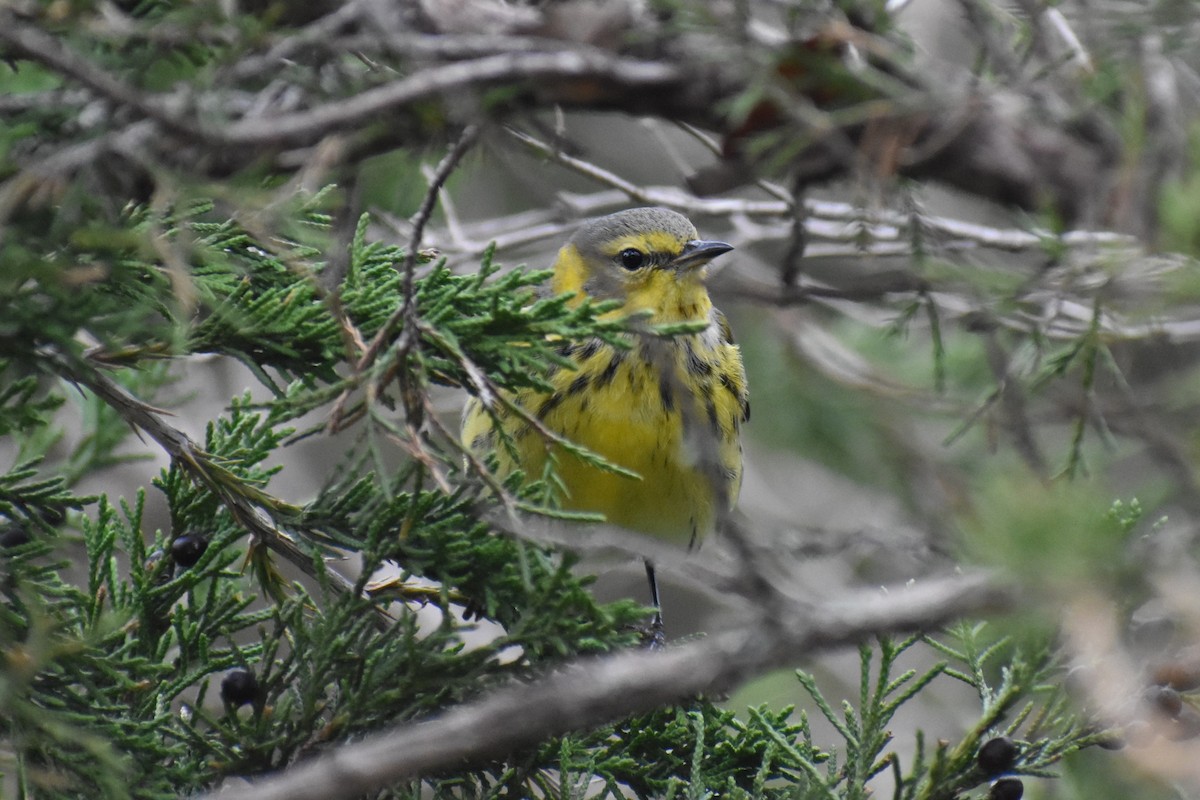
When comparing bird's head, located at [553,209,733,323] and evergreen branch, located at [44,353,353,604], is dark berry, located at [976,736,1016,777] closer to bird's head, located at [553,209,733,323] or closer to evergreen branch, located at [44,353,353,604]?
evergreen branch, located at [44,353,353,604]

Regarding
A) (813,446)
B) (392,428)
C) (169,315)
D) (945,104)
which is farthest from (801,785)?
(813,446)

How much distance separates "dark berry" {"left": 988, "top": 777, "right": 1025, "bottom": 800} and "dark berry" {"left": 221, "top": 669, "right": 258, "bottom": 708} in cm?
142

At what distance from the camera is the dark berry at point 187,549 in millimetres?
2236

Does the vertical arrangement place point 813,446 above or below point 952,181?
below

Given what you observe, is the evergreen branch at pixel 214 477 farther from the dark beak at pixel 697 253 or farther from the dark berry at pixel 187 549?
the dark beak at pixel 697 253

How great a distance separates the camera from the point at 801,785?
2346 mm

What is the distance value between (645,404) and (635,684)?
81.4 inches

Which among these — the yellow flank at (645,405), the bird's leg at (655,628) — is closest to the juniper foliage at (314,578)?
the bird's leg at (655,628)

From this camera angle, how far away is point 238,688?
213 cm

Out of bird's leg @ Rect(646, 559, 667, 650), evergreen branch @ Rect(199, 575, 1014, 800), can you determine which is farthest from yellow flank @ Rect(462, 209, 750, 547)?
evergreen branch @ Rect(199, 575, 1014, 800)

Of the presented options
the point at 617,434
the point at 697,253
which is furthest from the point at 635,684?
the point at 697,253

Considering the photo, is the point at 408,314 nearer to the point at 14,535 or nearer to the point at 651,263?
the point at 14,535

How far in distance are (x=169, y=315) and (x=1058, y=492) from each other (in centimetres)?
150

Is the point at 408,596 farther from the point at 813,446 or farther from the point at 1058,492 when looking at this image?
the point at 813,446
